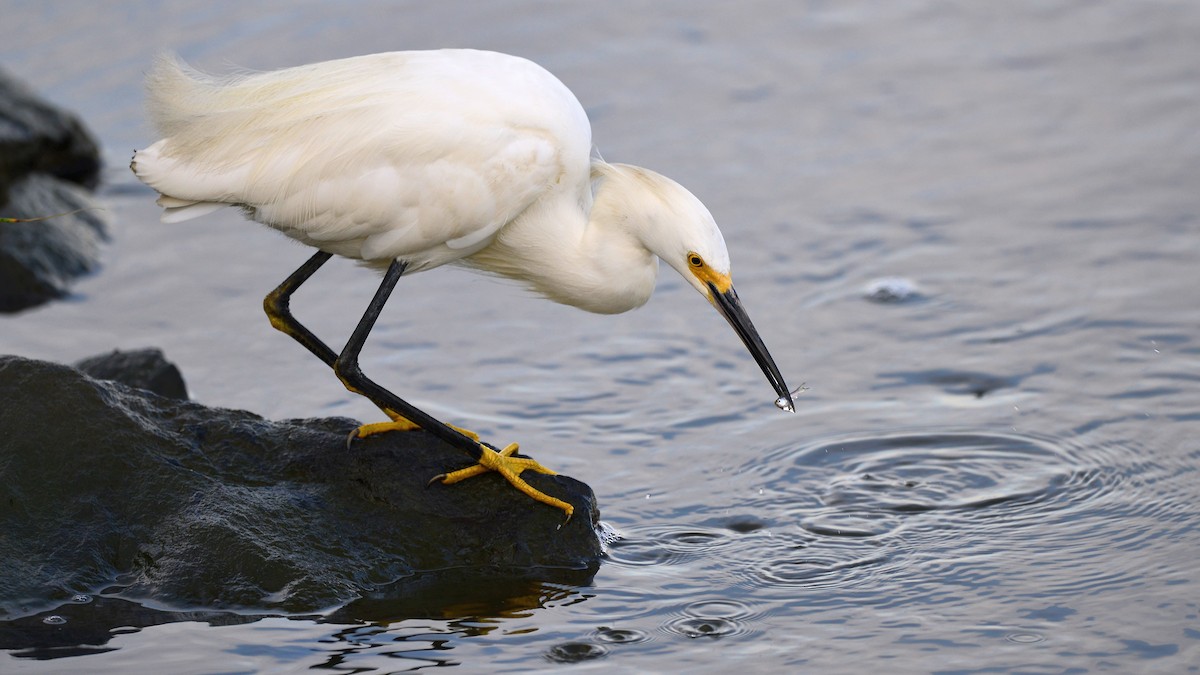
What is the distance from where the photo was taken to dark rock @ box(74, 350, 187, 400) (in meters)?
7.00

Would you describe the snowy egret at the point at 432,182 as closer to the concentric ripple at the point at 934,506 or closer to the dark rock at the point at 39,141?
the concentric ripple at the point at 934,506

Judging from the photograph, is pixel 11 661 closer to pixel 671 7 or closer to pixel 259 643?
pixel 259 643

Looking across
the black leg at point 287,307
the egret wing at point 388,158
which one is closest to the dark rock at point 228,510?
the black leg at point 287,307

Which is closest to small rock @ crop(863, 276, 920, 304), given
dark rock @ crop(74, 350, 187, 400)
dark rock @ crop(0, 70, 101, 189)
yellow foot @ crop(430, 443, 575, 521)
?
yellow foot @ crop(430, 443, 575, 521)

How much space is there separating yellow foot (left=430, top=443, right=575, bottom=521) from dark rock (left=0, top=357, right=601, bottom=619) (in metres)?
0.04

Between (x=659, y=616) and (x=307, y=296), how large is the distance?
4.39 meters

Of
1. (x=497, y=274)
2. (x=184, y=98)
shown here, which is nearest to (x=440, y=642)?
(x=497, y=274)

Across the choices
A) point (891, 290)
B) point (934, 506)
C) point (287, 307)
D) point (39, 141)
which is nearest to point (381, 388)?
point (287, 307)

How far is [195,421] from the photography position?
592 cm

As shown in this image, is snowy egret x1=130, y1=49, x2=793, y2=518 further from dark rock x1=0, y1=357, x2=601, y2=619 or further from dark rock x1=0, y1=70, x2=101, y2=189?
dark rock x1=0, y1=70, x2=101, y2=189

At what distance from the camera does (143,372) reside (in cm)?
700

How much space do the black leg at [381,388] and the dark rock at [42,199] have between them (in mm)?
3547

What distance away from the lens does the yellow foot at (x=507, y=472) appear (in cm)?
572

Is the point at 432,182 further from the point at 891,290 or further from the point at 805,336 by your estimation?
the point at 891,290
